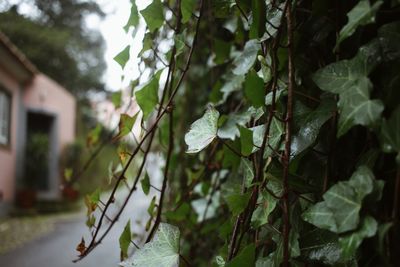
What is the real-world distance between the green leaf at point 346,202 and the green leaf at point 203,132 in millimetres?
200

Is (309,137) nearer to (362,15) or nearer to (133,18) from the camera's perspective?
(362,15)

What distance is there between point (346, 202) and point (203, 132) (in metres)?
0.24

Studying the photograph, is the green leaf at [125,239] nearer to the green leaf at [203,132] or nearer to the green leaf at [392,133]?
the green leaf at [203,132]

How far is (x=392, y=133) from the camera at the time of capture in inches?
17.1

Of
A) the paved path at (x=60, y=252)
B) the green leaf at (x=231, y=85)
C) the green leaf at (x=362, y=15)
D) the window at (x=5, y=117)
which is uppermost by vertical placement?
the green leaf at (x=362, y=15)

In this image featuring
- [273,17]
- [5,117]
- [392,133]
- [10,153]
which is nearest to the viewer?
[392,133]

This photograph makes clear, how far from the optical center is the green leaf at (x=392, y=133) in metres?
0.43

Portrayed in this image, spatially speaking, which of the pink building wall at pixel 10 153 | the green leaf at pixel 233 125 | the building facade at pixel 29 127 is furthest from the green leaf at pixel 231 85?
the pink building wall at pixel 10 153

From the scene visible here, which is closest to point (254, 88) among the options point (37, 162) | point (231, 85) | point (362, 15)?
point (362, 15)

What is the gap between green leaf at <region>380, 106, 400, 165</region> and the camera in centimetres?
43

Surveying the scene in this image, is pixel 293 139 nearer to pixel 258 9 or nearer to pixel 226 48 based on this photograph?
pixel 258 9

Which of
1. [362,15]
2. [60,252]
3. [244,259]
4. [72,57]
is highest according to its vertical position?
[72,57]

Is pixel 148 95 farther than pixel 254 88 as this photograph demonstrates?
Yes

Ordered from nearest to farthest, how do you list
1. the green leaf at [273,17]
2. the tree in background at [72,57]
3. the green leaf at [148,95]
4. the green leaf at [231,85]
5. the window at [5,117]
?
1. the green leaf at [273,17]
2. the green leaf at [148,95]
3. the green leaf at [231,85]
4. the window at [5,117]
5. the tree in background at [72,57]
